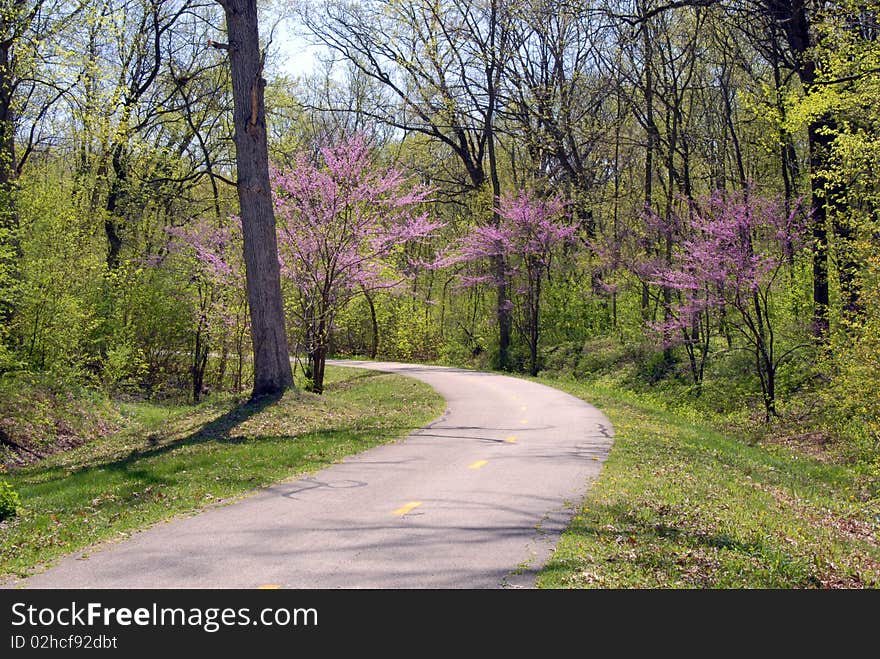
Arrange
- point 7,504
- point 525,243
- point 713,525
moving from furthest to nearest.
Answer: point 525,243, point 7,504, point 713,525

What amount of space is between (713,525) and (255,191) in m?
11.4

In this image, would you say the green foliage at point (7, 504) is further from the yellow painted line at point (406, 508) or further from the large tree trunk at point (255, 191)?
the large tree trunk at point (255, 191)

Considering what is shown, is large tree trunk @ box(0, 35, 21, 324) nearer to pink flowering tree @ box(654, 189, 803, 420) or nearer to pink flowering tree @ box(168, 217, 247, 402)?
pink flowering tree @ box(168, 217, 247, 402)

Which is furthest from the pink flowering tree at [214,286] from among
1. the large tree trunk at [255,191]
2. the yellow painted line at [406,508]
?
the yellow painted line at [406,508]

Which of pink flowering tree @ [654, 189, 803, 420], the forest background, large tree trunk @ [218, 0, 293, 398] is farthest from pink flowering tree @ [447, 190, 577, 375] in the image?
large tree trunk @ [218, 0, 293, 398]

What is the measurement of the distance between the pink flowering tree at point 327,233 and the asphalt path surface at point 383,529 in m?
8.33

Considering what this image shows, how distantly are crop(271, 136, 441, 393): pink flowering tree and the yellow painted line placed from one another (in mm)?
12140

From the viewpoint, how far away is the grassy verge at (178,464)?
8.01 meters

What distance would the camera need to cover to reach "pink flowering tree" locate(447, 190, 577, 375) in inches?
1205

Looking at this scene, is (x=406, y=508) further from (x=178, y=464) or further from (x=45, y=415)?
(x=45, y=415)

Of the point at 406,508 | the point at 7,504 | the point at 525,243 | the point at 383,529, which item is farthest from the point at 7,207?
the point at 525,243

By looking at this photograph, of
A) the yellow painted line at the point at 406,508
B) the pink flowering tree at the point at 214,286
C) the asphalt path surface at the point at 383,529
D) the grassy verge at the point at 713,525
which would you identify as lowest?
the grassy verge at the point at 713,525

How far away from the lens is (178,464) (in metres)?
11.0

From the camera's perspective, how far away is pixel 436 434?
1405 cm
